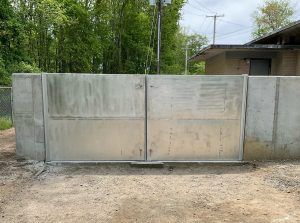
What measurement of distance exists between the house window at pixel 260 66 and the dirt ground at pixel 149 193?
740 cm

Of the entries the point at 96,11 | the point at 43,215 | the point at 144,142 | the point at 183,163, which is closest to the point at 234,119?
the point at 183,163

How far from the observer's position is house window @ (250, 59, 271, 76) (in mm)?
13500

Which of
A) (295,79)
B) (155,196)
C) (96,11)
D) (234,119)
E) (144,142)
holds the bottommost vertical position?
(155,196)

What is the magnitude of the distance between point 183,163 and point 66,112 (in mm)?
2354

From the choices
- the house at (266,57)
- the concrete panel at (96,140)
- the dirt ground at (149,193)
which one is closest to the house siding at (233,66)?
the house at (266,57)

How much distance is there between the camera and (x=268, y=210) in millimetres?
4441

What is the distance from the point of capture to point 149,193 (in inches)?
201

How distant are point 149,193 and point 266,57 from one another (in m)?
9.86

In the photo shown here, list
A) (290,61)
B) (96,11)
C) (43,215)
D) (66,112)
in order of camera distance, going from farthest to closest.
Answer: (96,11), (290,61), (66,112), (43,215)

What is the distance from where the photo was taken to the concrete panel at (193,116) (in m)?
6.53

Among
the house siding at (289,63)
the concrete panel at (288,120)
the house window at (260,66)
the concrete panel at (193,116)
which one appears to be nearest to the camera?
the concrete panel at (193,116)

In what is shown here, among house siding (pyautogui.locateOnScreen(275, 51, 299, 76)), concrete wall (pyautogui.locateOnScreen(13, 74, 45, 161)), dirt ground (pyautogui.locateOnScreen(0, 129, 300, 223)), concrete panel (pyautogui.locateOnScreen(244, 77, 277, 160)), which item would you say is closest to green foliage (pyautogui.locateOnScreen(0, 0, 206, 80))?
concrete wall (pyautogui.locateOnScreen(13, 74, 45, 161))

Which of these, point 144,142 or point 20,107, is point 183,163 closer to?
point 144,142

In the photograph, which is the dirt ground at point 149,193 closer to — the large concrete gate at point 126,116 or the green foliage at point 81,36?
the large concrete gate at point 126,116
